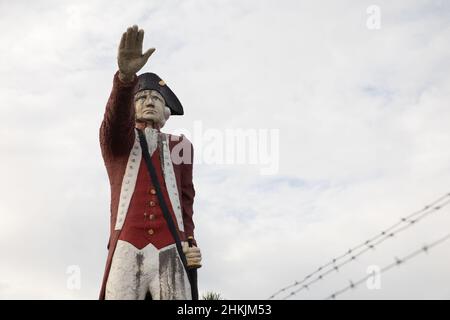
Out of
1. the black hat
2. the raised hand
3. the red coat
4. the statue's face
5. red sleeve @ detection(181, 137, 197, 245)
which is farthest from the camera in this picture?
the black hat

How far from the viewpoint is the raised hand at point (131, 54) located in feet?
23.8

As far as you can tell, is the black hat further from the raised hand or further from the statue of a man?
the raised hand

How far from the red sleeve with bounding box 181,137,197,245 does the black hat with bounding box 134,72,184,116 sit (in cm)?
46

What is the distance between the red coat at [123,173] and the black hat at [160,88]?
0.85 metres

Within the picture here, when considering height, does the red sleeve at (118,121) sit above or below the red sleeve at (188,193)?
above

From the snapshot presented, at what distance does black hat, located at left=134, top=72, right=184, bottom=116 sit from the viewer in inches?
345

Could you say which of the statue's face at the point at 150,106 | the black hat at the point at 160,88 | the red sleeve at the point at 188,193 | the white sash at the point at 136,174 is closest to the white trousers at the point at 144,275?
the white sash at the point at 136,174

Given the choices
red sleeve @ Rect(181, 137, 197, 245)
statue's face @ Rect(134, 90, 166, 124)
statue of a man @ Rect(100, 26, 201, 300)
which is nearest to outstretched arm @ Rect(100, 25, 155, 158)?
statue of a man @ Rect(100, 26, 201, 300)

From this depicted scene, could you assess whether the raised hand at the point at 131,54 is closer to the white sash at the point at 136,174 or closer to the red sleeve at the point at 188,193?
the white sash at the point at 136,174

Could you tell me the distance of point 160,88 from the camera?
884 cm
